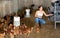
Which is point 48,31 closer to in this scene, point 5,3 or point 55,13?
point 55,13

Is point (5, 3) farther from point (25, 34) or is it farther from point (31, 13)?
point (25, 34)

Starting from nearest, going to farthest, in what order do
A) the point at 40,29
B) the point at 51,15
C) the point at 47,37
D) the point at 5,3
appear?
the point at 47,37, the point at 40,29, the point at 51,15, the point at 5,3

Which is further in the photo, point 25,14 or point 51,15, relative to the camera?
point 25,14

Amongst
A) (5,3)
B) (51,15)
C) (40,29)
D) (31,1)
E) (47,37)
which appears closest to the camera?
(47,37)

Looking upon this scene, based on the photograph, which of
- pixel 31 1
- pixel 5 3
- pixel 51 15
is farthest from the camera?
pixel 31 1

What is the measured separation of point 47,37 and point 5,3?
40.2 inches

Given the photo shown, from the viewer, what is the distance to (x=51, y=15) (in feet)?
A: 8.71

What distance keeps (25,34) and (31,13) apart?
69 cm

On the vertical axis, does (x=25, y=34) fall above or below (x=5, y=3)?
below

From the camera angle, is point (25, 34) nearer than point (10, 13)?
Yes

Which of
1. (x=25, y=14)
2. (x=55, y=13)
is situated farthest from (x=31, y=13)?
(x=55, y=13)

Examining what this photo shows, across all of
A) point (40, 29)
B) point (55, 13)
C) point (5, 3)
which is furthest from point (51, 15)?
point (5, 3)

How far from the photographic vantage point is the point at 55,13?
8.32 ft

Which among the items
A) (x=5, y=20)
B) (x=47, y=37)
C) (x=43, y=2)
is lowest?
(x=47, y=37)
